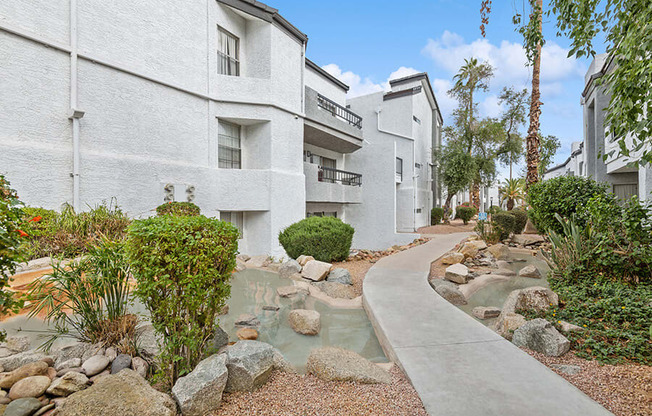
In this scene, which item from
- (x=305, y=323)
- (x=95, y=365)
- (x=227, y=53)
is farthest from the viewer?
(x=227, y=53)

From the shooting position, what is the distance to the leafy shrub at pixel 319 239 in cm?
853

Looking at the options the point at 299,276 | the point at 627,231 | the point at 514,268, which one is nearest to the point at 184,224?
the point at 299,276

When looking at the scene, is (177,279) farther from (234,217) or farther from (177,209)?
(234,217)

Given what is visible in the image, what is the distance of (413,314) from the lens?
14.9 ft

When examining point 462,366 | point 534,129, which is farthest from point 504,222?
point 462,366

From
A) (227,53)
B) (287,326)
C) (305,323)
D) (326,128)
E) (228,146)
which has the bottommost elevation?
(287,326)

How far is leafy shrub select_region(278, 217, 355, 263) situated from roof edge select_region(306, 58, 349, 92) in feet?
34.2

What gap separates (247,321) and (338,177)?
13.0 m

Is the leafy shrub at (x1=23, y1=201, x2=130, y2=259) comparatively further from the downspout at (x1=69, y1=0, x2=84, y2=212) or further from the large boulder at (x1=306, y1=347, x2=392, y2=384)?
the large boulder at (x1=306, y1=347, x2=392, y2=384)

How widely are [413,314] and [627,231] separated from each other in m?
3.77

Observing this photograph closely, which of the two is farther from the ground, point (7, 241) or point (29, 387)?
point (7, 241)

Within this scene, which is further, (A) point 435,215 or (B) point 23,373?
(A) point 435,215

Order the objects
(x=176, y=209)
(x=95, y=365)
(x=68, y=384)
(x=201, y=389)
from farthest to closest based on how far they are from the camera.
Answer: (x=176, y=209)
(x=95, y=365)
(x=68, y=384)
(x=201, y=389)

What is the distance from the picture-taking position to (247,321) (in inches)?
185
